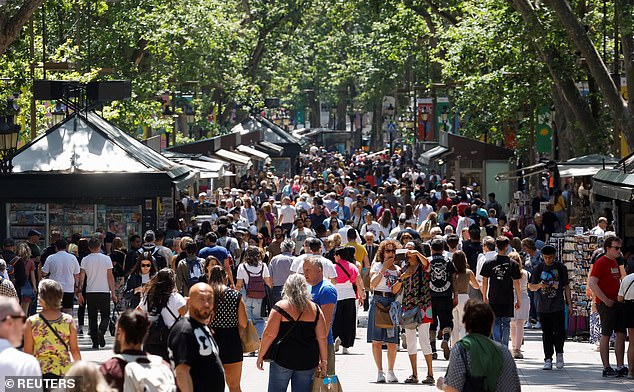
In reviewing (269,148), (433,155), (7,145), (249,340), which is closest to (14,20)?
(7,145)

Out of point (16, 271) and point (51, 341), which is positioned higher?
point (16, 271)

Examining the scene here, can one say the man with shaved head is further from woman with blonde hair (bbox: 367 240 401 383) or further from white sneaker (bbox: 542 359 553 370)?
white sneaker (bbox: 542 359 553 370)

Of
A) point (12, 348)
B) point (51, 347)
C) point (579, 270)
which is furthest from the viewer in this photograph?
point (579, 270)

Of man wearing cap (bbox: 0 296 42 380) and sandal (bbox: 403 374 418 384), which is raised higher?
man wearing cap (bbox: 0 296 42 380)

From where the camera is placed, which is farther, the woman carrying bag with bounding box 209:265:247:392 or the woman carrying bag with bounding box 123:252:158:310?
the woman carrying bag with bounding box 123:252:158:310

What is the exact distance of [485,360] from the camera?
8367 mm

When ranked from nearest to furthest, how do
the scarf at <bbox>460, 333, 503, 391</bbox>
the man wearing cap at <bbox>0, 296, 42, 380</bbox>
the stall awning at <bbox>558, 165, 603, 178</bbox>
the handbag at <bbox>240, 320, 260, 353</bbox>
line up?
the man wearing cap at <bbox>0, 296, 42, 380</bbox>
the scarf at <bbox>460, 333, 503, 391</bbox>
the handbag at <bbox>240, 320, 260, 353</bbox>
the stall awning at <bbox>558, 165, 603, 178</bbox>

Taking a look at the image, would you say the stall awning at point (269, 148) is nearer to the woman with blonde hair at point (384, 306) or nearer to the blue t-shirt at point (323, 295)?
the woman with blonde hair at point (384, 306)

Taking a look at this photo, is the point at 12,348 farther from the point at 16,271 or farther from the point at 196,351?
the point at 16,271

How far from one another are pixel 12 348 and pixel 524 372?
29.5 ft

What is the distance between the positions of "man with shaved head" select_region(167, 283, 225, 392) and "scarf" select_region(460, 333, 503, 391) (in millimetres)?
1767

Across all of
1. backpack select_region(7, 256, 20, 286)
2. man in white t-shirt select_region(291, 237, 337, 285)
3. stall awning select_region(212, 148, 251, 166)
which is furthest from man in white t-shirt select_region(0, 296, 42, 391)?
stall awning select_region(212, 148, 251, 166)

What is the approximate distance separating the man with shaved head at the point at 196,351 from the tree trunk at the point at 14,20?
1056 cm

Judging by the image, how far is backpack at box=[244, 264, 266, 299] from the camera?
16797mm
